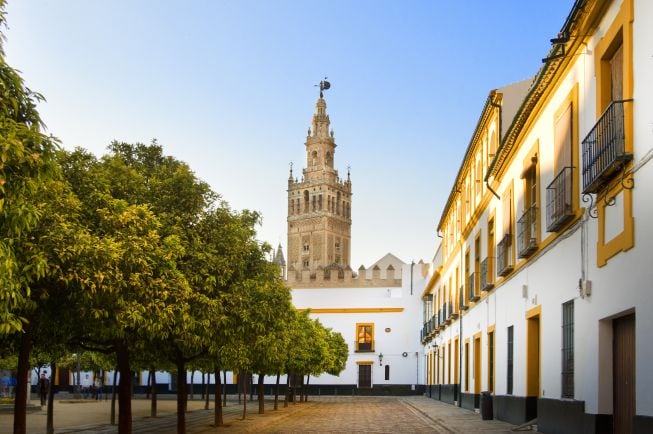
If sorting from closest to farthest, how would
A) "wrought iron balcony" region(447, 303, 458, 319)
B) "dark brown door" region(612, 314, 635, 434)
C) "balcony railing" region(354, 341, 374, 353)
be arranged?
"dark brown door" region(612, 314, 635, 434) → "wrought iron balcony" region(447, 303, 458, 319) → "balcony railing" region(354, 341, 374, 353)

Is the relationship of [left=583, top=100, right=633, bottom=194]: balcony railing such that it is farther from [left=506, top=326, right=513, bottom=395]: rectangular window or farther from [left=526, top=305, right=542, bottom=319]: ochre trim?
[left=506, top=326, right=513, bottom=395]: rectangular window

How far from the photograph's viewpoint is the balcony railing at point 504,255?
21312 mm

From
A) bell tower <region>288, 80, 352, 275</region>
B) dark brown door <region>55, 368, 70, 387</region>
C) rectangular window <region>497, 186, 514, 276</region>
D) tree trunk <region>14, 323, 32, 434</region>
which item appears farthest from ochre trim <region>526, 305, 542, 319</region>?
bell tower <region>288, 80, 352, 275</region>

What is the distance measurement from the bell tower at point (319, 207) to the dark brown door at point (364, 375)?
51362 millimetres

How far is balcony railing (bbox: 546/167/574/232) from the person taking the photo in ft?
46.4

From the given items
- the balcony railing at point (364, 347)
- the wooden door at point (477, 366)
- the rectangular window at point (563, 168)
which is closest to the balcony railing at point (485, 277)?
the wooden door at point (477, 366)

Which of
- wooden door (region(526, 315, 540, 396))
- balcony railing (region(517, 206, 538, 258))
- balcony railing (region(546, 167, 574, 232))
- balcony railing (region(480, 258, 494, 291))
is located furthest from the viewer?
balcony railing (region(480, 258, 494, 291))

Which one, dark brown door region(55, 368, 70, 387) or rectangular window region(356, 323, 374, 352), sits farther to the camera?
dark brown door region(55, 368, 70, 387)

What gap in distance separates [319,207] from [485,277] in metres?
94.0

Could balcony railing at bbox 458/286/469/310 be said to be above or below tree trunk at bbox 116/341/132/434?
above

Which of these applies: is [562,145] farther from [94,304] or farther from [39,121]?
[39,121]

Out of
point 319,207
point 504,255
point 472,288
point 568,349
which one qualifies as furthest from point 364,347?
point 319,207

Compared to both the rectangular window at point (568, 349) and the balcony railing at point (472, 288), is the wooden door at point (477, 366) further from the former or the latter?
the rectangular window at point (568, 349)

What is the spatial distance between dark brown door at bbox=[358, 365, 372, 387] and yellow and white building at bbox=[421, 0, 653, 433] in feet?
123
